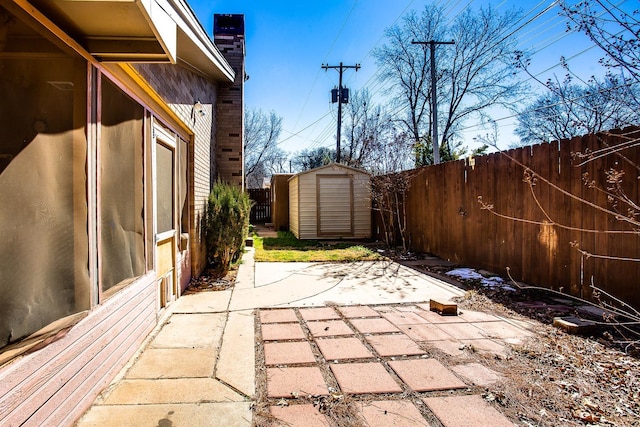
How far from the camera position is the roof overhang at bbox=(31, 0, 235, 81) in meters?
1.76

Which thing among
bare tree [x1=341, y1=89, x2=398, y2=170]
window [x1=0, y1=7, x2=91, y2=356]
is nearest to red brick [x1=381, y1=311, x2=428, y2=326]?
window [x1=0, y1=7, x2=91, y2=356]

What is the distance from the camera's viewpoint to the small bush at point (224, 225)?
573cm

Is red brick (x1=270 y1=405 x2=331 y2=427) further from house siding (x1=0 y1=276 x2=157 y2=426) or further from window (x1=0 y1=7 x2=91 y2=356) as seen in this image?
window (x1=0 y1=7 x2=91 y2=356)

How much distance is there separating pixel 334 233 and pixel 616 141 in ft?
26.7

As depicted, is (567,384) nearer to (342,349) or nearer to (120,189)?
(342,349)

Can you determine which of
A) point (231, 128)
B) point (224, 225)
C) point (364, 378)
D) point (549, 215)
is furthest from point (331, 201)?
point (364, 378)

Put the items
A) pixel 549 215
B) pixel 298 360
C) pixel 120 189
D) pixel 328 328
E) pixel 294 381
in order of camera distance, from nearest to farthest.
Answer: pixel 294 381
pixel 120 189
pixel 298 360
pixel 328 328
pixel 549 215

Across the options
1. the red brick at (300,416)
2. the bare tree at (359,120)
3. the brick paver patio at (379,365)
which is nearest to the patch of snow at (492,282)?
the brick paver patio at (379,365)

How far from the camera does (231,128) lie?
7570mm

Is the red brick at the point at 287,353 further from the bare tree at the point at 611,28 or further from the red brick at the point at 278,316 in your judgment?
the bare tree at the point at 611,28

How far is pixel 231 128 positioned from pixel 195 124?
7.92ft

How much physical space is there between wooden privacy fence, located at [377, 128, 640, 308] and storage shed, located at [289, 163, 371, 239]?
3.94 m

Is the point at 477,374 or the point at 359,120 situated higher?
the point at 359,120

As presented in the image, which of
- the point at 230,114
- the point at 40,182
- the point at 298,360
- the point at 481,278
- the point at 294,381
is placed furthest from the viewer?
the point at 230,114
